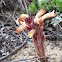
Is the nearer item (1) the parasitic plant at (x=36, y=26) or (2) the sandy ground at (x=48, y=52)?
(1) the parasitic plant at (x=36, y=26)

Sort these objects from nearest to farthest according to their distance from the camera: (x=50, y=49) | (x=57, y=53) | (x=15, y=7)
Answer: (x=57, y=53) < (x=50, y=49) < (x=15, y=7)

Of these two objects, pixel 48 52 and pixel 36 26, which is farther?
pixel 48 52

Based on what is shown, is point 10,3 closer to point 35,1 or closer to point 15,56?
point 35,1

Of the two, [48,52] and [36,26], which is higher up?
[36,26]

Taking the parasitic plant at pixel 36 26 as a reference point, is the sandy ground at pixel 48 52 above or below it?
below

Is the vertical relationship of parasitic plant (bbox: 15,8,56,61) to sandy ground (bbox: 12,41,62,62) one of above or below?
above

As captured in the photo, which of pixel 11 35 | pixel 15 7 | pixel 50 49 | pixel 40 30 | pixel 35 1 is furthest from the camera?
pixel 15 7

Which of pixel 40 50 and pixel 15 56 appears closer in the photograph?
pixel 40 50

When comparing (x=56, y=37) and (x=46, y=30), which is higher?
(x=46, y=30)

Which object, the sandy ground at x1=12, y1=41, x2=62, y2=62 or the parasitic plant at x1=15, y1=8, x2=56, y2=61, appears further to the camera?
the sandy ground at x1=12, y1=41, x2=62, y2=62

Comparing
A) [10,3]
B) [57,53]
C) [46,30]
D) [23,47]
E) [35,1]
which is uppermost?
[10,3]

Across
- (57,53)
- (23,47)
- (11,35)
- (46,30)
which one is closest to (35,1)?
(46,30)
